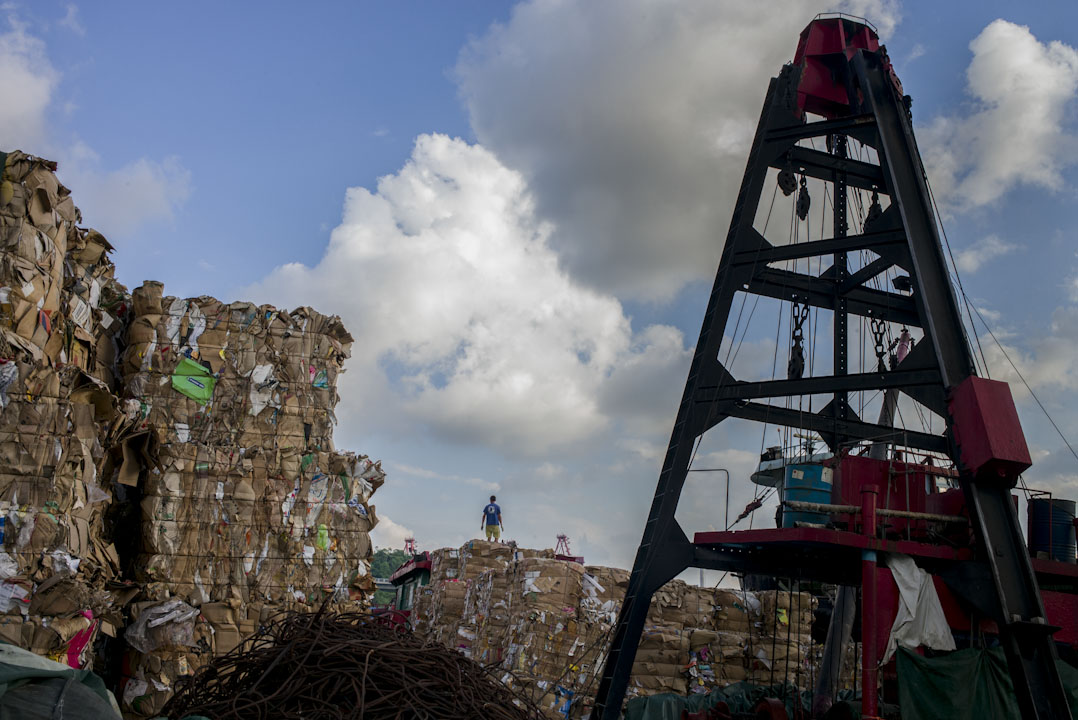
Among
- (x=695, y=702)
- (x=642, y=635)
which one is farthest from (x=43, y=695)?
(x=642, y=635)

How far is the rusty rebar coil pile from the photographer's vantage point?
15.2 feet

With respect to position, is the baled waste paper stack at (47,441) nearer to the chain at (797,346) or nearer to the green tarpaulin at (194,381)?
the green tarpaulin at (194,381)

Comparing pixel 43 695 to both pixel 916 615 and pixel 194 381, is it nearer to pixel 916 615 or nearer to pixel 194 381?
pixel 194 381

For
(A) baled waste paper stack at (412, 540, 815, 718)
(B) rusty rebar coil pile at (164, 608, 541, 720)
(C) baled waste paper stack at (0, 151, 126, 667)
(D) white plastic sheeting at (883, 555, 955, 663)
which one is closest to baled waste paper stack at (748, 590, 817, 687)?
(A) baled waste paper stack at (412, 540, 815, 718)

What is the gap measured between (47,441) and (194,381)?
7.00 feet

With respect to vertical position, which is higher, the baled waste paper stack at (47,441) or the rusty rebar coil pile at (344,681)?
the baled waste paper stack at (47,441)

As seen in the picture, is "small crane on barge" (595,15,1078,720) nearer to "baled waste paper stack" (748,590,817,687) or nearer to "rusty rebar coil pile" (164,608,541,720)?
"baled waste paper stack" (748,590,817,687)

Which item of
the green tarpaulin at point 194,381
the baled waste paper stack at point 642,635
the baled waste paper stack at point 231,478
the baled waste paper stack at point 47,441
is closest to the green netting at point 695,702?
the baled waste paper stack at point 642,635

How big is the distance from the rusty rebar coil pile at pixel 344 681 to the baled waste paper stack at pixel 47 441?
3.01m

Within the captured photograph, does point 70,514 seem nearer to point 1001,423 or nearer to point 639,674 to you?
point 639,674

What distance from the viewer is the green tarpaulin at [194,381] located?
9805 mm

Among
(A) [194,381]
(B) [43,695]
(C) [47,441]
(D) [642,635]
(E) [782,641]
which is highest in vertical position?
(A) [194,381]

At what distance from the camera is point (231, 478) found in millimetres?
9547

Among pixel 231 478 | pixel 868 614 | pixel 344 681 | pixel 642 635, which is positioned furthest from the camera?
A: pixel 642 635
